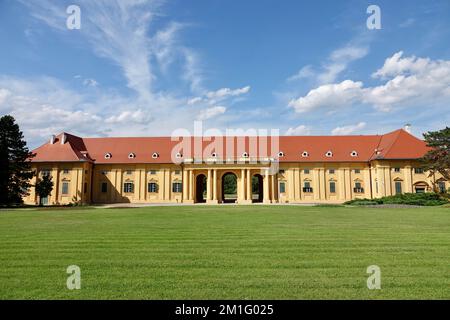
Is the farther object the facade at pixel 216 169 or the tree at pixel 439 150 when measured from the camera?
the facade at pixel 216 169

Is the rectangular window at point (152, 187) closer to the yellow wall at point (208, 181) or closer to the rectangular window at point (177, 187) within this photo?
the yellow wall at point (208, 181)

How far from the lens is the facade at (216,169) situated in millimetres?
49594

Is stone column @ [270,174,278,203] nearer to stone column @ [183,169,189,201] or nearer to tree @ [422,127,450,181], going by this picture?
stone column @ [183,169,189,201]

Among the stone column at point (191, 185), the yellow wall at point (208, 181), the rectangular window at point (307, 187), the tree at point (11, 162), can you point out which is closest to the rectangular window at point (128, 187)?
the yellow wall at point (208, 181)

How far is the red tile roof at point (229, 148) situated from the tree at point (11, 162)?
769cm

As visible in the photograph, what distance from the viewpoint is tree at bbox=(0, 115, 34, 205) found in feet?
130

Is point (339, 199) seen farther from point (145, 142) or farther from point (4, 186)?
point (4, 186)

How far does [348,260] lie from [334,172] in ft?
146

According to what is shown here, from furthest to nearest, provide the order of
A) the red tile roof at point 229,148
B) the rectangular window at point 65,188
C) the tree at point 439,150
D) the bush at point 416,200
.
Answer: the red tile roof at point 229,148 < the rectangular window at point 65,188 < the tree at point 439,150 < the bush at point 416,200

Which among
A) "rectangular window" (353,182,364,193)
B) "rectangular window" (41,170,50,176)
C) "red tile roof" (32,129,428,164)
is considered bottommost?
"rectangular window" (353,182,364,193)

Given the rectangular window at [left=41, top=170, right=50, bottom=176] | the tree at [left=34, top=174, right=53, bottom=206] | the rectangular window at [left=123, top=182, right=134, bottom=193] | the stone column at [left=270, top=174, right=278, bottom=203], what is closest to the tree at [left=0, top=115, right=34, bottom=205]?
the tree at [left=34, top=174, right=53, bottom=206]

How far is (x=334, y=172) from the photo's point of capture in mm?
51562

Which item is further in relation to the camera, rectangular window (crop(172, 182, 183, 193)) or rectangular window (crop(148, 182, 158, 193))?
rectangular window (crop(148, 182, 158, 193))

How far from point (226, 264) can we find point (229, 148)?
45175 mm
